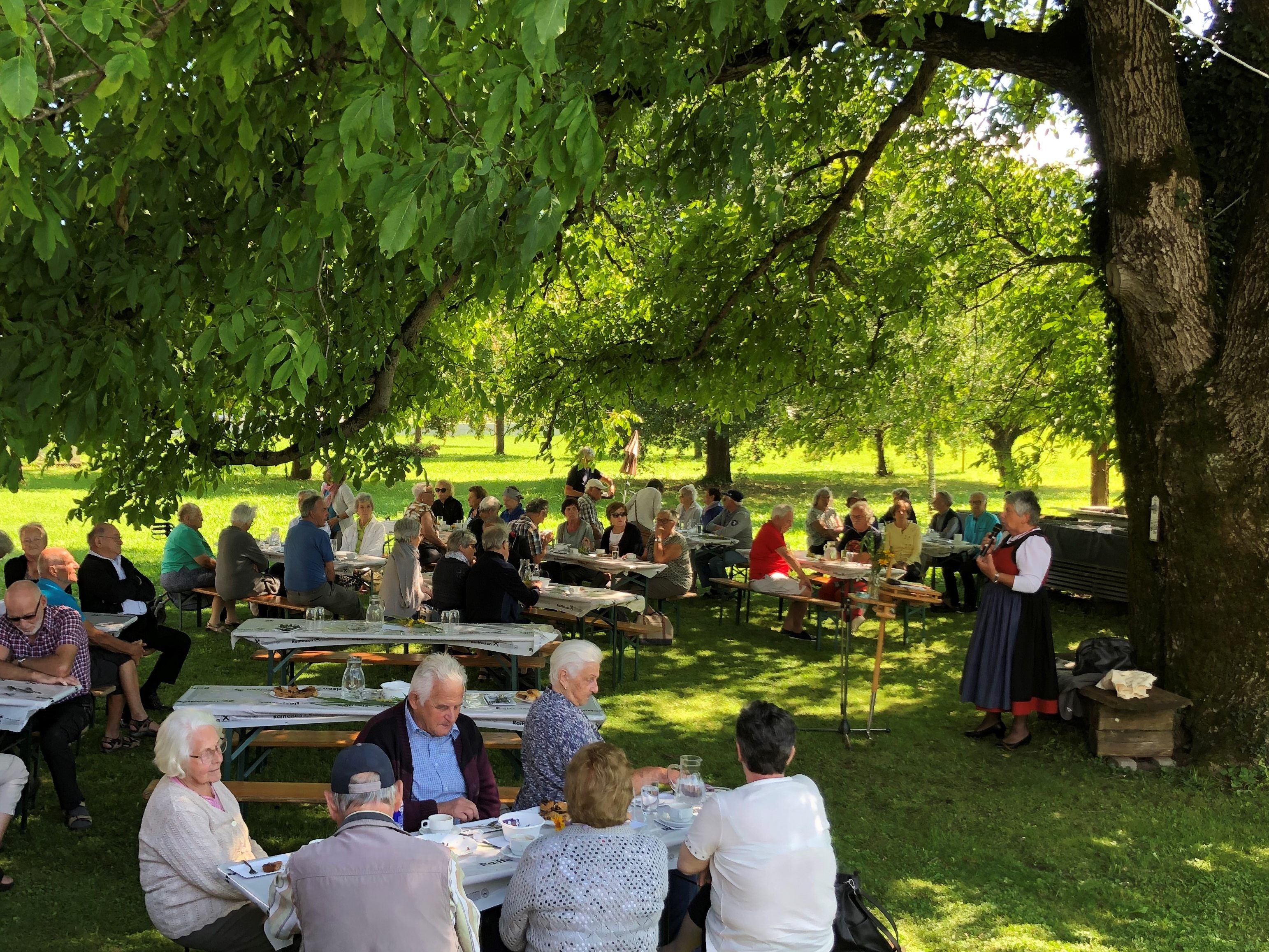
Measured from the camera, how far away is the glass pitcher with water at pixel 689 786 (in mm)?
4828

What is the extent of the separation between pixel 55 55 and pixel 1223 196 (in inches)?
296

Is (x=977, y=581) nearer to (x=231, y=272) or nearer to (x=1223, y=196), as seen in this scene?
A: (x=1223, y=196)

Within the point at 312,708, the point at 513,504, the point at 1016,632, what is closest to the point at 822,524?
the point at 513,504

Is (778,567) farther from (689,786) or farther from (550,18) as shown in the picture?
(550,18)

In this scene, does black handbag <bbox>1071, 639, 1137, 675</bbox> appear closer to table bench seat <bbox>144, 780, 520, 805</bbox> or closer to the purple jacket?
table bench seat <bbox>144, 780, 520, 805</bbox>

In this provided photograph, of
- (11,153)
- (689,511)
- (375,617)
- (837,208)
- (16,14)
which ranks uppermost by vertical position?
(837,208)

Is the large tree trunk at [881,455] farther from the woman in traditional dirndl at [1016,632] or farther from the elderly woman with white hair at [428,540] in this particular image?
the woman in traditional dirndl at [1016,632]

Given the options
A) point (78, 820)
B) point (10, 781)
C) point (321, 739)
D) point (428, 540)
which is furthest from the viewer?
point (428, 540)

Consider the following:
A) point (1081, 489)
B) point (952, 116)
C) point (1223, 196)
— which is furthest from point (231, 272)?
point (1081, 489)

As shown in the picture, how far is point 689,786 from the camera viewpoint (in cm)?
486

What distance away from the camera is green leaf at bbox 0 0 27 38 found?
300 centimetres

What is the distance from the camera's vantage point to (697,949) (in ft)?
13.4

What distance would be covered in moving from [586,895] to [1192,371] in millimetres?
5986

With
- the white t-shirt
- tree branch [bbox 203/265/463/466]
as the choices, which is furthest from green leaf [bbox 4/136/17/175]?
tree branch [bbox 203/265/463/466]
